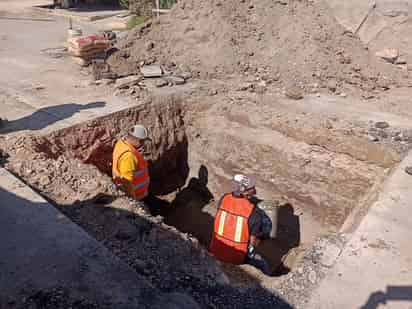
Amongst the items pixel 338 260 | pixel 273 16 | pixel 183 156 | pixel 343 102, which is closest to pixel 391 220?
pixel 338 260

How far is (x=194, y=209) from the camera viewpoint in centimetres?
807

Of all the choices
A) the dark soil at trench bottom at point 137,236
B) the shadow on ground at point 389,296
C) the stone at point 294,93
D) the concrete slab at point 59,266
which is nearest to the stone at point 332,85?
the stone at point 294,93

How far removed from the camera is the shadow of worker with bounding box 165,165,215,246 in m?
7.66

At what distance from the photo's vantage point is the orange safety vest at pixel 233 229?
15.1ft

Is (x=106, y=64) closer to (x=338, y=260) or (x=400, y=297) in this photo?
(x=338, y=260)

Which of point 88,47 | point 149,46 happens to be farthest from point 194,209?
point 88,47

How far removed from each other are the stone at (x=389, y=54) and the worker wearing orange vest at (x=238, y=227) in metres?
6.51

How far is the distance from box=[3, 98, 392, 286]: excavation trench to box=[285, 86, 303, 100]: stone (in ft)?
3.60

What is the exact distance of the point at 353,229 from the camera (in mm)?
4559

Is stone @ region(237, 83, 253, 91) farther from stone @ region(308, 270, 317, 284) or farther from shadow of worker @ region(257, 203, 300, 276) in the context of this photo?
stone @ region(308, 270, 317, 284)

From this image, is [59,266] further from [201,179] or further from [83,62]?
[83,62]

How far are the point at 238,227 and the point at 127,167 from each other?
180 centimetres

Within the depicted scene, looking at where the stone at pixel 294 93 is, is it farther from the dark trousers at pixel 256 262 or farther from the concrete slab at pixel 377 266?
the dark trousers at pixel 256 262

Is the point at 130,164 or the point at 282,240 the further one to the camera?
the point at 282,240
